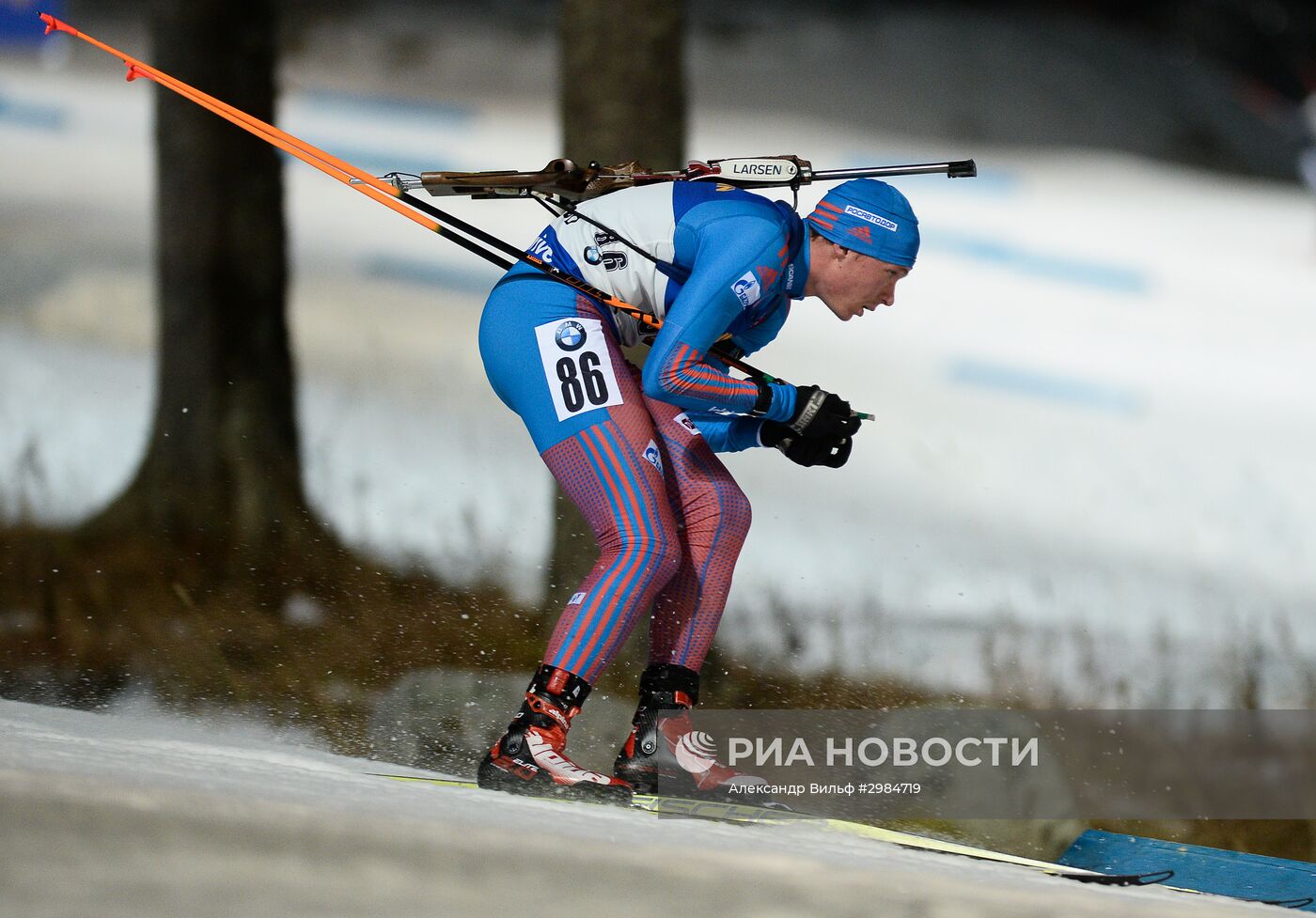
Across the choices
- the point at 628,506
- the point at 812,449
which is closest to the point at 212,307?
the point at 628,506

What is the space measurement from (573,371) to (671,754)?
39.0 inches

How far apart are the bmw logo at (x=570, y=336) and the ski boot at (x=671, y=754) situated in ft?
2.74

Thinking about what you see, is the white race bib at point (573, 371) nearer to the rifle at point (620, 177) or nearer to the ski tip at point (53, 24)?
the rifle at point (620, 177)

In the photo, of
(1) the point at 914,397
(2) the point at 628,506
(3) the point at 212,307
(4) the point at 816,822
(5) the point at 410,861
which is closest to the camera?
(5) the point at 410,861

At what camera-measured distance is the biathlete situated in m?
3.38

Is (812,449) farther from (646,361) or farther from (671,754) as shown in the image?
(671,754)

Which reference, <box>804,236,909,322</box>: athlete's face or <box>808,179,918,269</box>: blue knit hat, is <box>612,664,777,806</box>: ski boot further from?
<box>808,179,918,269</box>: blue knit hat

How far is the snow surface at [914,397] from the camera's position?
20.3 ft

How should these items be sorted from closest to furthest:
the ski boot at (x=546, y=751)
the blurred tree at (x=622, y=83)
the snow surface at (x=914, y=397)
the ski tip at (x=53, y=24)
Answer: the ski boot at (x=546, y=751), the ski tip at (x=53, y=24), the blurred tree at (x=622, y=83), the snow surface at (x=914, y=397)

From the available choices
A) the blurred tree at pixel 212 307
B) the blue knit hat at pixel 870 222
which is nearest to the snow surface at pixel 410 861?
the blue knit hat at pixel 870 222

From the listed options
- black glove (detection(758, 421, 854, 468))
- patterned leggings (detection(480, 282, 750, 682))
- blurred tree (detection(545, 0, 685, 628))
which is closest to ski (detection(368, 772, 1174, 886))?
patterned leggings (detection(480, 282, 750, 682))

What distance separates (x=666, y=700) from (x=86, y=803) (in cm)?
137

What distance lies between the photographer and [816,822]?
3635mm

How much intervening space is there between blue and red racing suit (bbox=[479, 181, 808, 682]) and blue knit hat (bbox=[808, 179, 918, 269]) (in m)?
0.10
